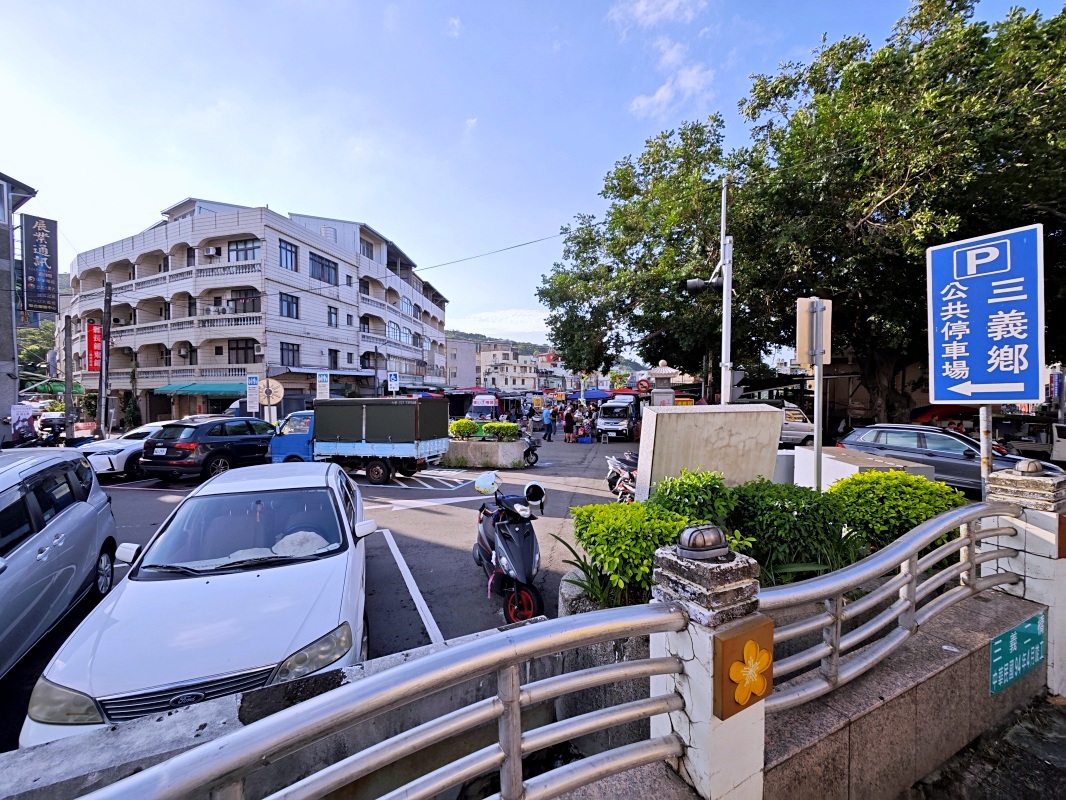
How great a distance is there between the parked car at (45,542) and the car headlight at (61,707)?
53.9 inches

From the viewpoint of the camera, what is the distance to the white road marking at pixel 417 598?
4078 millimetres

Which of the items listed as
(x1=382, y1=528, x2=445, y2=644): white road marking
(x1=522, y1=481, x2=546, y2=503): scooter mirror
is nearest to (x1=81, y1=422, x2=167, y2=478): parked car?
(x1=382, y1=528, x2=445, y2=644): white road marking

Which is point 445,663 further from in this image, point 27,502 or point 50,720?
point 27,502

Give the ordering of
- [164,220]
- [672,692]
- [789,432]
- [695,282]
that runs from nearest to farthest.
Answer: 1. [672,692]
2. [695,282]
3. [789,432]
4. [164,220]

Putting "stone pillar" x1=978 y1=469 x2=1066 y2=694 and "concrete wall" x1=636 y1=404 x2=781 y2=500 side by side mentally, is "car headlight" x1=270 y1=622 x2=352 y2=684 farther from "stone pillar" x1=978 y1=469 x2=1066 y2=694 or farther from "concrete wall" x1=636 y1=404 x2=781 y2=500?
"stone pillar" x1=978 y1=469 x2=1066 y2=694

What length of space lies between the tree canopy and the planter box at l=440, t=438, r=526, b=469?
24.3ft

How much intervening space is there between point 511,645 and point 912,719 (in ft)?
7.59

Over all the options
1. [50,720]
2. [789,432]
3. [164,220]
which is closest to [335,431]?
[50,720]

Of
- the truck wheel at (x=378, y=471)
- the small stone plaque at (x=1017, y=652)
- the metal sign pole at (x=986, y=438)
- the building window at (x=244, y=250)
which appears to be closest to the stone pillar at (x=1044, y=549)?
the small stone plaque at (x=1017, y=652)

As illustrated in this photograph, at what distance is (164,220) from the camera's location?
91.7 feet

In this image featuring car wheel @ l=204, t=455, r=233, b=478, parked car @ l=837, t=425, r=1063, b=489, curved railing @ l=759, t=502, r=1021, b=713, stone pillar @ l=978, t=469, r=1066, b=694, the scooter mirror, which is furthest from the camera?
car wheel @ l=204, t=455, r=233, b=478

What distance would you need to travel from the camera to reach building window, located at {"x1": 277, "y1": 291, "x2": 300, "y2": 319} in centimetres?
2423

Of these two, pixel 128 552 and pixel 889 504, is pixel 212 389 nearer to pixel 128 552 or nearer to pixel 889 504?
pixel 128 552

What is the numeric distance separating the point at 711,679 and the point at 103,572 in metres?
6.20
